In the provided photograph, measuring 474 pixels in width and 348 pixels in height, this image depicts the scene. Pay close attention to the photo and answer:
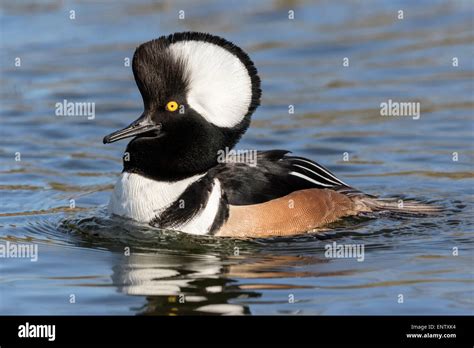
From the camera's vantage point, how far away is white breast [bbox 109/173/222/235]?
1099 centimetres

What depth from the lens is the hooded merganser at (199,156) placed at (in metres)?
10.6

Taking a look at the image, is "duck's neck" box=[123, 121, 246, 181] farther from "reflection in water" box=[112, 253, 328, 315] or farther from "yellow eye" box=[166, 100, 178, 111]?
"reflection in water" box=[112, 253, 328, 315]

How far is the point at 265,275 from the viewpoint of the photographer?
32.7 ft

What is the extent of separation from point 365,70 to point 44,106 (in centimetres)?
523

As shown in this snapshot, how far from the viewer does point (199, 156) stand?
1109 centimetres

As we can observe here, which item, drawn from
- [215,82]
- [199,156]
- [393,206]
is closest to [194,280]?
[199,156]

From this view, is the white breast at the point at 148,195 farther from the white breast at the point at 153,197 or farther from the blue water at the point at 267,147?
→ the blue water at the point at 267,147

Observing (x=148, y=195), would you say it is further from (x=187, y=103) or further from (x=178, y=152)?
(x=187, y=103)

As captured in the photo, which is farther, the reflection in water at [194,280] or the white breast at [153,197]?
the white breast at [153,197]

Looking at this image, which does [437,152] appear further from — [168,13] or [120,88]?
[168,13]

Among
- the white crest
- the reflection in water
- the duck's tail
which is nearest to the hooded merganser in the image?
the white crest

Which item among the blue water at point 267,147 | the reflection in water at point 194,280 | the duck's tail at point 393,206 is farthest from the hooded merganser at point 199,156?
the duck's tail at point 393,206

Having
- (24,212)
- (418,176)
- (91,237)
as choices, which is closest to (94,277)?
(91,237)

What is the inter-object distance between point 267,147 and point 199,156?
13.9ft
